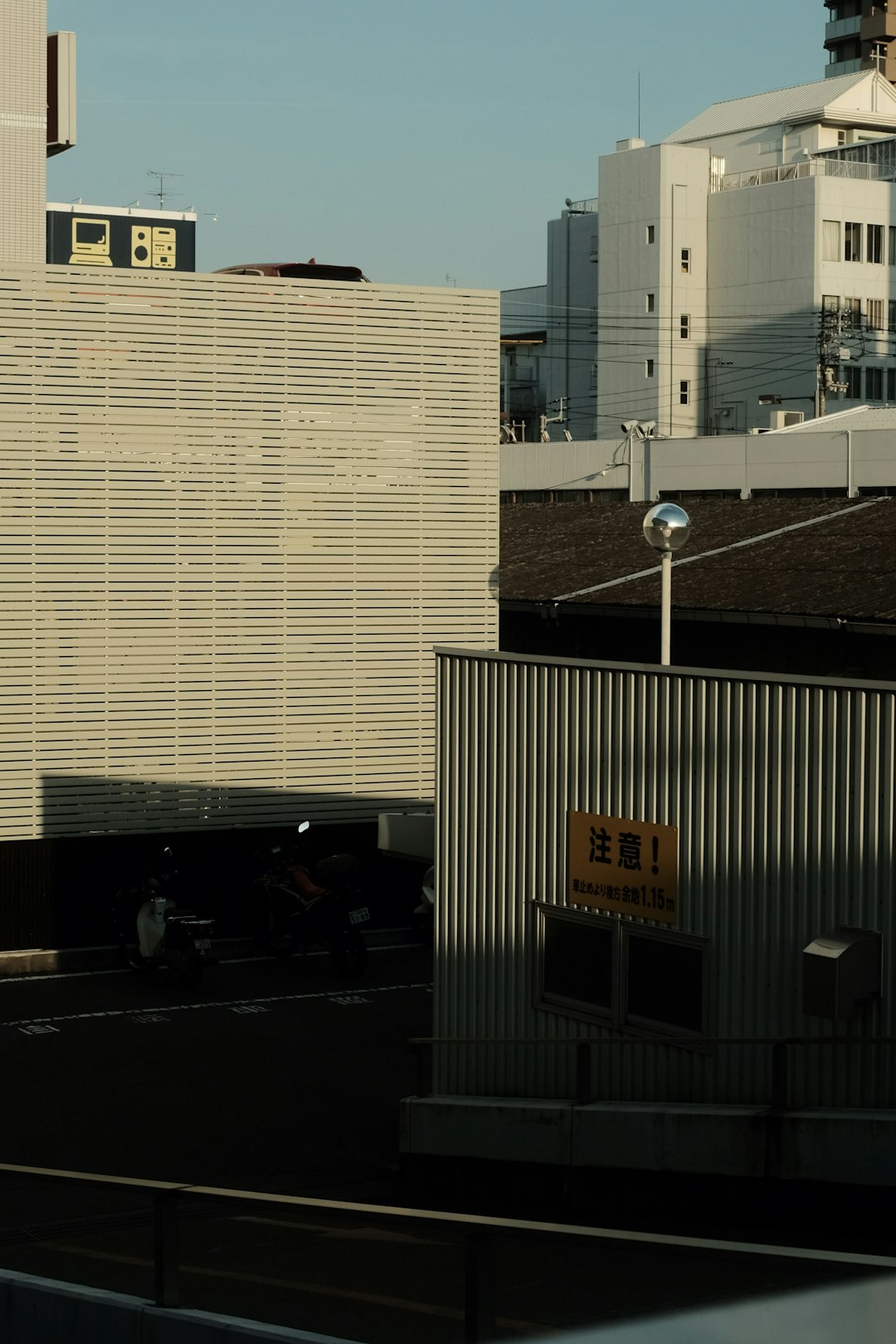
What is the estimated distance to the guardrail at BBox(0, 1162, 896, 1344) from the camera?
15.2 ft

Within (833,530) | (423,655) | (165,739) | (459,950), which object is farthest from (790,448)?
(459,950)

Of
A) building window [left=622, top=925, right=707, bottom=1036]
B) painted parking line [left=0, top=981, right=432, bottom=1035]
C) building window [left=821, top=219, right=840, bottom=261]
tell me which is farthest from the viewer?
building window [left=821, top=219, right=840, bottom=261]

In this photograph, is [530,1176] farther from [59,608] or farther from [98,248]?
[98,248]

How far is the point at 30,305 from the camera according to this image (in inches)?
696

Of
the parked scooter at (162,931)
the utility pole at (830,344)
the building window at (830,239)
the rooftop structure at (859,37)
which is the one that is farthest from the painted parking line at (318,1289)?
the rooftop structure at (859,37)

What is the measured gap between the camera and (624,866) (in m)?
10.7

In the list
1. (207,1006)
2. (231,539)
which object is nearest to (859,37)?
(231,539)

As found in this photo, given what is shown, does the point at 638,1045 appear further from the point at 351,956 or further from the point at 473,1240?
the point at 351,956

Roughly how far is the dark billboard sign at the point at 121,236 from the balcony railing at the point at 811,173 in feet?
76.6

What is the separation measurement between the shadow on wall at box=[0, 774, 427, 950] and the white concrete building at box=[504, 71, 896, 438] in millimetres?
46016

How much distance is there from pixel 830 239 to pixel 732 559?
43.4 metres

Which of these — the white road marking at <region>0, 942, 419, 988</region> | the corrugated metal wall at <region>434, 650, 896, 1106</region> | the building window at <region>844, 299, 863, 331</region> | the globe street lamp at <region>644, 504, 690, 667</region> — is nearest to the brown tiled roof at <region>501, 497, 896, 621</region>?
the white road marking at <region>0, 942, 419, 988</region>

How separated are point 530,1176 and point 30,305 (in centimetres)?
1086

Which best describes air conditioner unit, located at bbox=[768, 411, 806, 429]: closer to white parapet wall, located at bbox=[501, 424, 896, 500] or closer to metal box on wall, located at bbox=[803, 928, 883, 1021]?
white parapet wall, located at bbox=[501, 424, 896, 500]
